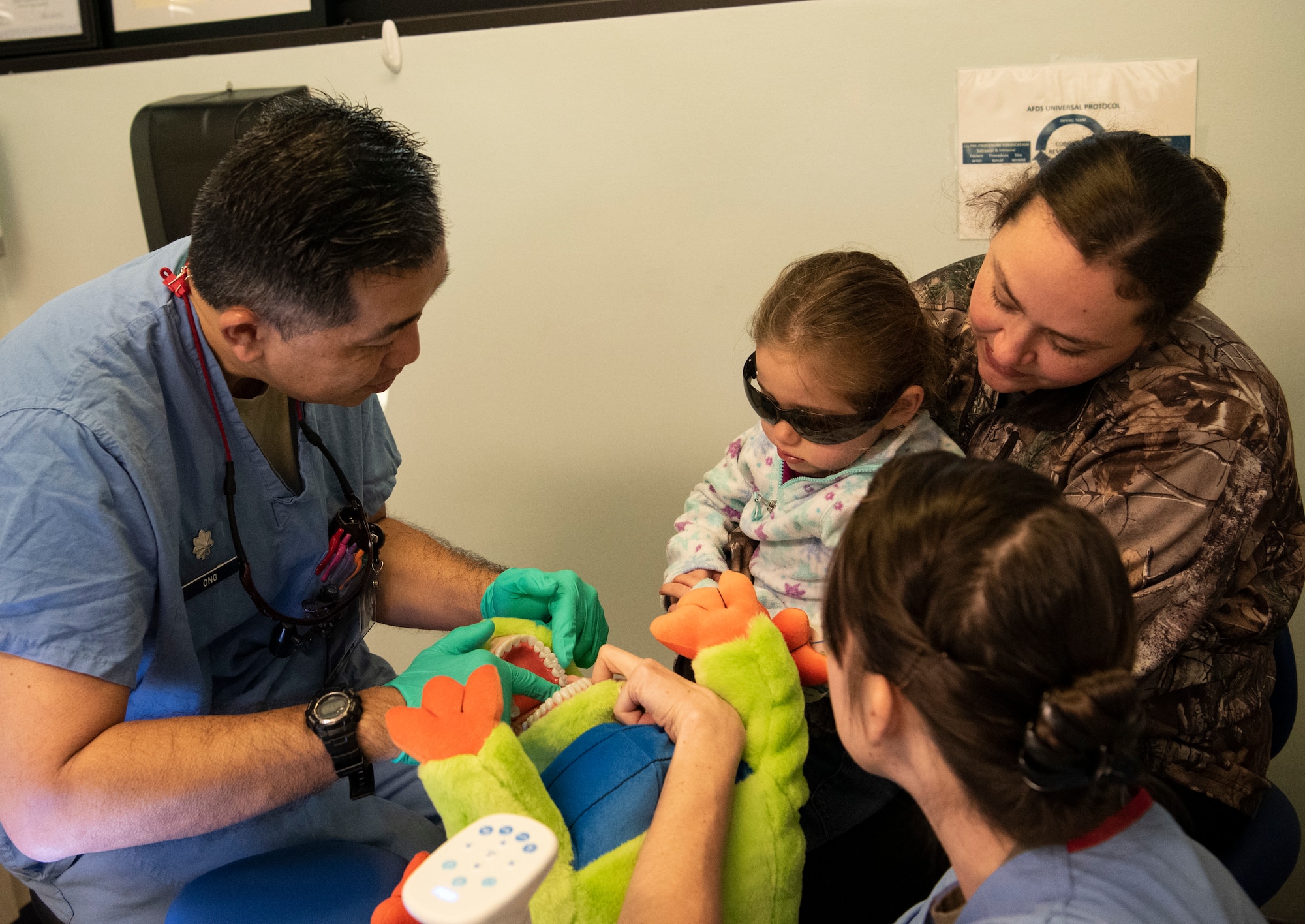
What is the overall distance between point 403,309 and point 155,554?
1.38 feet

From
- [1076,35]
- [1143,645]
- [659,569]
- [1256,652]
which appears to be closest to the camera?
[1143,645]

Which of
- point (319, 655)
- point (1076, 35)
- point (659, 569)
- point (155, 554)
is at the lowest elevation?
point (659, 569)

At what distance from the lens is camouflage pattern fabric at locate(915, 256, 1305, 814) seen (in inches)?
42.7

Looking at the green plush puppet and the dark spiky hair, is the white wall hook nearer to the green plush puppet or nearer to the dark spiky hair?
the dark spiky hair

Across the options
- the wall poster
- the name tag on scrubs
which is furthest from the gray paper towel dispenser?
the wall poster

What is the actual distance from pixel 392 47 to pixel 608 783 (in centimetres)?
159

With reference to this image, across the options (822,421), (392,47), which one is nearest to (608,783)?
(822,421)

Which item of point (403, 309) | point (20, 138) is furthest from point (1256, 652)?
point (20, 138)

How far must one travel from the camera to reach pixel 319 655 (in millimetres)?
1429

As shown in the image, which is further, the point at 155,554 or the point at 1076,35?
the point at 1076,35

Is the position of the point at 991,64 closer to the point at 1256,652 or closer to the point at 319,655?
the point at 1256,652

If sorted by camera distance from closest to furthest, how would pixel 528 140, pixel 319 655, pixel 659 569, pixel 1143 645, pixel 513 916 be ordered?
pixel 513 916 → pixel 1143 645 → pixel 319 655 → pixel 528 140 → pixel 659 569

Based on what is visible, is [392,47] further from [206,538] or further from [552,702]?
[552,702]

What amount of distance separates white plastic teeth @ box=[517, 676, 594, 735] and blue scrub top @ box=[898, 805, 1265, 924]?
1.66ft
